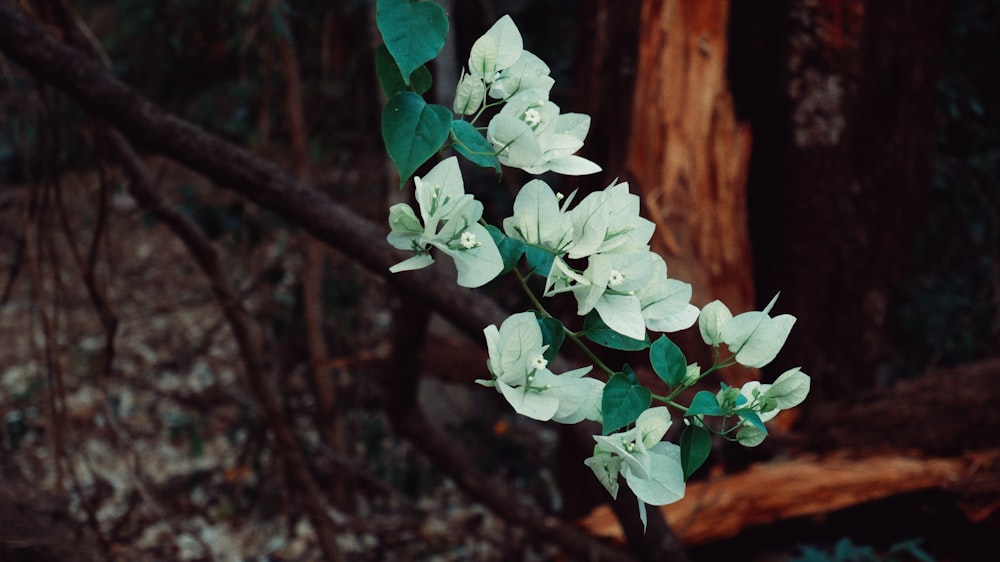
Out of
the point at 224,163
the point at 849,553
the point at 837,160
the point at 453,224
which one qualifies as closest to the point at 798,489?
the point at 849,553

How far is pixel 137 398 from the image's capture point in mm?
3090

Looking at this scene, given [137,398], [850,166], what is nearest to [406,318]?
[850,166]

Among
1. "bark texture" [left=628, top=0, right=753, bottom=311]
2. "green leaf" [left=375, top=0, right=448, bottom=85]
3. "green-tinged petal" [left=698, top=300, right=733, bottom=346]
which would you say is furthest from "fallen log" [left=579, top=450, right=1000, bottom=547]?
"green leaf" [left=375, top=0, right=448, bottom=85]

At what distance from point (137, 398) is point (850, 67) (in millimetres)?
2495

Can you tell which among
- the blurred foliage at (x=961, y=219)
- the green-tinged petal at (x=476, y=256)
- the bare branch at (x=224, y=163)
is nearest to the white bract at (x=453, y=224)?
the green-tinged petal at (x=476, y=256)

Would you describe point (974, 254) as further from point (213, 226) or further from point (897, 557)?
point (213, 226)

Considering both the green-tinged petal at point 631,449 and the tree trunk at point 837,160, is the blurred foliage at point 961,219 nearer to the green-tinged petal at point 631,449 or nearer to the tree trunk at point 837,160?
the tree trunk at point 837,160

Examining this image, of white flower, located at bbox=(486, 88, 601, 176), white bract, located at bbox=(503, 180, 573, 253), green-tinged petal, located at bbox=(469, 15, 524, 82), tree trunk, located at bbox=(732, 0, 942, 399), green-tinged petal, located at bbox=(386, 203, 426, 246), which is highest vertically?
green-tinged petal, located at bbox=(469, 15, 524, 82)

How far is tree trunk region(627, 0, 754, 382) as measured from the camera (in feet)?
5.16

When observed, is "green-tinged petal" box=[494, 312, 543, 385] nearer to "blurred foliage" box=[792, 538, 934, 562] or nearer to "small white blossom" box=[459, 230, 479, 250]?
"small white blossom" box=[459, 230, 479, 250]

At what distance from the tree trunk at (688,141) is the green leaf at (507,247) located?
3.71 feet

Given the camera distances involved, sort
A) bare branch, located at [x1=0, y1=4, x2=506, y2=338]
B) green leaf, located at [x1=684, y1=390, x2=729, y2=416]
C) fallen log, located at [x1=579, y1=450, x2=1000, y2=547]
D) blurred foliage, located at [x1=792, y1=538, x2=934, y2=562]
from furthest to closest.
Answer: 1. fallen log, located at [x1=579, y1=450, x2=1000, y2=547]
2. blurred foliage, located at [x1=792, y1=538, x2=934, y2=562]
3. bare branch, located at [x1=0, y1=4, x2=506, y2=338]
4. green leaf, located at [x1=684, y1=390, x2=729, y2=416]

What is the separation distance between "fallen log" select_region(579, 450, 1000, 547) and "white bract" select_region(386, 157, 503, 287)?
115 centimetres

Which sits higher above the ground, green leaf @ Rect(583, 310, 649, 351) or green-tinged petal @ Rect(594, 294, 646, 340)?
green-tinged petal @ Rect(594, 294, 646, 340)
